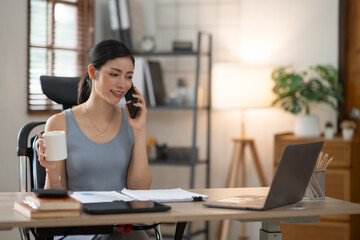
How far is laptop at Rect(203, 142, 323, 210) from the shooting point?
1.73m

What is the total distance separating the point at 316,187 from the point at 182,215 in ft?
2.03

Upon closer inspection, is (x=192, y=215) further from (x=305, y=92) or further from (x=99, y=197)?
(x=305, y=92)

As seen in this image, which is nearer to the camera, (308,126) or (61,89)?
(61,89)

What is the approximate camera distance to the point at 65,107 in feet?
8.49

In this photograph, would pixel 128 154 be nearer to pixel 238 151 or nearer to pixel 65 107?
pixel 65 107

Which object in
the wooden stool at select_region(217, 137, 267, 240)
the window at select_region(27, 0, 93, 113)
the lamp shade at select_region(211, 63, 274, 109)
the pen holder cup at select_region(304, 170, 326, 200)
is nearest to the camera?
the pen holder cup at select_region(304, 170, 326, 200)

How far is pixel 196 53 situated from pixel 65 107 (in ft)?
5.42

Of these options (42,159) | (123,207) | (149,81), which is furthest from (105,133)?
(149,81)

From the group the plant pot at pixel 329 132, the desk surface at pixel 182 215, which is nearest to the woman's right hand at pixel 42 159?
the desk surface at pixel 182 215

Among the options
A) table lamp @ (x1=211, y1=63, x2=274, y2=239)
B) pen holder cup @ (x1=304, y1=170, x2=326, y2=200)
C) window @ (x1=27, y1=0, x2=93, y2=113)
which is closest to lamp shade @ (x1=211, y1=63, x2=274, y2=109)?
table lamp @ (x1=211, y1=63, x2=274, y2=239)

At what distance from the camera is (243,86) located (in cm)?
393

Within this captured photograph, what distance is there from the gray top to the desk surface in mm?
346

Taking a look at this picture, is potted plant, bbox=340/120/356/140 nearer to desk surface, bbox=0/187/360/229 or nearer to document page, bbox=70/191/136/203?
desk surface, bbox=0/187/360/229

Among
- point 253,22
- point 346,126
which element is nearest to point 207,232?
point 346,126
